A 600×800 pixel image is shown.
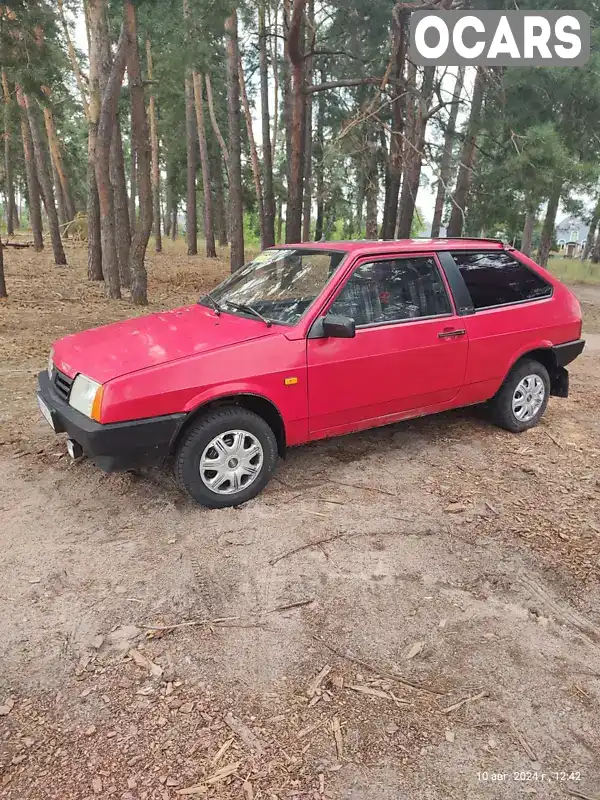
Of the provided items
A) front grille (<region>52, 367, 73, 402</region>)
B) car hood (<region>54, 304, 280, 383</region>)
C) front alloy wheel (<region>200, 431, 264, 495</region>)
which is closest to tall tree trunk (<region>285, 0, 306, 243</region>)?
car hood (<region>54, 304, 280, 383</region>)

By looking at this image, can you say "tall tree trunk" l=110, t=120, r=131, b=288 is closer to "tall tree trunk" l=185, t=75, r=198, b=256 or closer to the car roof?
the car roof

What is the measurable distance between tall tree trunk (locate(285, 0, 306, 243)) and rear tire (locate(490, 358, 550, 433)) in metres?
7.58

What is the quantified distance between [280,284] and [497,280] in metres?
1.94

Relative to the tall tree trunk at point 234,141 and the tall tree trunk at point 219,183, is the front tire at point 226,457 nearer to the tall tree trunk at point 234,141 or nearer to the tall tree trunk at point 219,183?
the tall tree trunk at point 234,141

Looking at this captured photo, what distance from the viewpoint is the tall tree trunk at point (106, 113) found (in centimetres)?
1014

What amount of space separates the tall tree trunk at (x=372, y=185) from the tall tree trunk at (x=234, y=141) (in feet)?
10.7

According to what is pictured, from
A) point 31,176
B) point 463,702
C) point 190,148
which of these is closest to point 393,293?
point 463,702

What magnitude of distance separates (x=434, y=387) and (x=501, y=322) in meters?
0.89

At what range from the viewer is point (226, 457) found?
12.5 ft

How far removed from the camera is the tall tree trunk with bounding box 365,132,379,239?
13.9 metres

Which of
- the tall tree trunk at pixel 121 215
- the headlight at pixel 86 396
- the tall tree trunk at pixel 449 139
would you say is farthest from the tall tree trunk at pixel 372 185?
the headlight at pixel 86 396

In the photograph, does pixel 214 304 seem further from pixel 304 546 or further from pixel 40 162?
pixel 40 162

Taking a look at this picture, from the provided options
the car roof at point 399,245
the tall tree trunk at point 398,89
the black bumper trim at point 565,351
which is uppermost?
the tall tree trunk at point 398,89

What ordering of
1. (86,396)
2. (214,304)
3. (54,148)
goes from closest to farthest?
(86,396), (214,304), (54,148)
